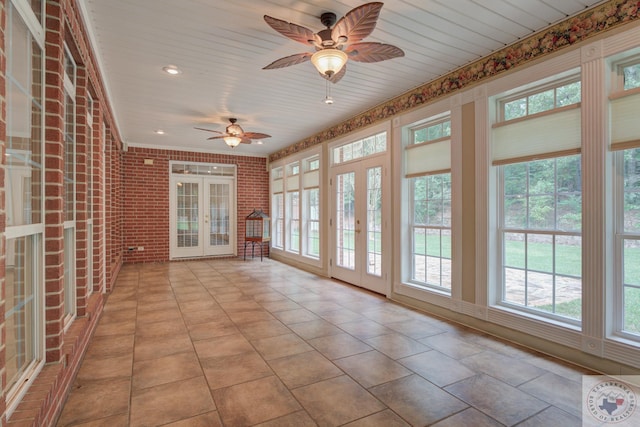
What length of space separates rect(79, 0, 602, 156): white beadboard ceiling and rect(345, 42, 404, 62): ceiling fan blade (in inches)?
11.1

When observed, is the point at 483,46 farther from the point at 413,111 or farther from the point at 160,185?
the point at 160,185

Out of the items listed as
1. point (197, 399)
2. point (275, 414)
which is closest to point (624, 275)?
point (275, 414)

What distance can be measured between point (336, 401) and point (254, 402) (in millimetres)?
517

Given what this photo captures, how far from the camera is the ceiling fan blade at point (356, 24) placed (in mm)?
2072

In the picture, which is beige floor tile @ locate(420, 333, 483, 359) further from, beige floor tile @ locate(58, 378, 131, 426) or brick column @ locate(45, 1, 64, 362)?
brick column @ locate(45, 1, 64, 362)

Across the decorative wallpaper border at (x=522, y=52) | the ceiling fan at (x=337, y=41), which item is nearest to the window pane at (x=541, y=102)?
the decorative wallpaper border at (x=522, y=52)

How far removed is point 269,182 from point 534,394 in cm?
753

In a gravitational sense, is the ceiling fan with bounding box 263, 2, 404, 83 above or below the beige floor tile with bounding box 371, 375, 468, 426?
above

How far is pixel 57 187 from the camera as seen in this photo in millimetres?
Result: 2033

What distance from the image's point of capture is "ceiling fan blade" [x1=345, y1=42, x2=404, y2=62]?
2526 millimetres

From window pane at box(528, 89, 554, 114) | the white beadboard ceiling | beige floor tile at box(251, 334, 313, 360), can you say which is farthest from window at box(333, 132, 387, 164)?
beige floor tile at box(251, 334, 313, 360)

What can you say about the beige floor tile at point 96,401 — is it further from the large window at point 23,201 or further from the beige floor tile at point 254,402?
the beige floor tile at point 254,402

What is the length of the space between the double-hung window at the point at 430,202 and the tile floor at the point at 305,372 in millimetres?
617

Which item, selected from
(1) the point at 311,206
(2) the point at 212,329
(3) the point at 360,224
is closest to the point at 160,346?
(2) the point at 212,329
